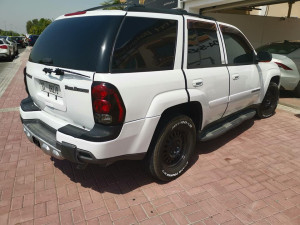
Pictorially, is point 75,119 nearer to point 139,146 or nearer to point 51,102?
point 51,102

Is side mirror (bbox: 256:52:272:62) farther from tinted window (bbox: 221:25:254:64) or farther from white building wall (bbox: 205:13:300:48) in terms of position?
white building wall (bbox: 205:13:300:48)

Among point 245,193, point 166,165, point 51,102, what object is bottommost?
point 245,193

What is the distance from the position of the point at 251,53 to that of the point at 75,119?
3.18 m

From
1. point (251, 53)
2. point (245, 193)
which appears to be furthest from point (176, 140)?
point (251, 53)

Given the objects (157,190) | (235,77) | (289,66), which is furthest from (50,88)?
(289,66)

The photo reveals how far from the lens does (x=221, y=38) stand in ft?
11.4

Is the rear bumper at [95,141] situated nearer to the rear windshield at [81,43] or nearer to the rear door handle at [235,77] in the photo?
the rear windshield at [81,43]

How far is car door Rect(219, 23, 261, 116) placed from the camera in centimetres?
361

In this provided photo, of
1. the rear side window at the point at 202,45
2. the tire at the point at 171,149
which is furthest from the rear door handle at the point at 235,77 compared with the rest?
the tire at the point at 171,149

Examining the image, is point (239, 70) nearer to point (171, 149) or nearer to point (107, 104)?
point (171, 149)

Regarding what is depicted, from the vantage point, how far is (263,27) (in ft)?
40.8

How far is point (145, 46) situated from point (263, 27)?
1213 centimetres

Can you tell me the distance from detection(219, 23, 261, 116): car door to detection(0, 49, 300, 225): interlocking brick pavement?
0.78 meters

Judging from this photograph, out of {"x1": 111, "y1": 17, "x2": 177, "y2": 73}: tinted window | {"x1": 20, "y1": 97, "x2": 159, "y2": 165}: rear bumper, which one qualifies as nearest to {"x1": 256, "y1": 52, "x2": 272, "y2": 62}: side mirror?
{"x1": 111, "y1": 17, "x2": 177, "y2": 73}: tinted window
